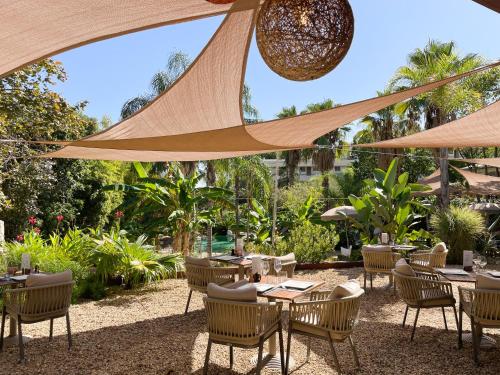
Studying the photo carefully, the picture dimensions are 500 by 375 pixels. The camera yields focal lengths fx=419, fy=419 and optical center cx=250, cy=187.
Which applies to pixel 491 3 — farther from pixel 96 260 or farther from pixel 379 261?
pixel 96 260

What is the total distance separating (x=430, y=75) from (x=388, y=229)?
4.32 meters

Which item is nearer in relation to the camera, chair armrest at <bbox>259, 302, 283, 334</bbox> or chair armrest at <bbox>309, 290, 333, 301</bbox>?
chair armrest at <bbox>259, 302, 283, 334</bbox>

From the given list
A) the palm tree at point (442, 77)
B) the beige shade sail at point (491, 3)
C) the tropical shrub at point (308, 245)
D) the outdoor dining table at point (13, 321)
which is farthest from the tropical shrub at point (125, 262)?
the palm tree at point (442, 77)

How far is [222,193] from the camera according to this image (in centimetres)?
939

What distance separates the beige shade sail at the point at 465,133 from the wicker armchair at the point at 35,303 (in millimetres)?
3777

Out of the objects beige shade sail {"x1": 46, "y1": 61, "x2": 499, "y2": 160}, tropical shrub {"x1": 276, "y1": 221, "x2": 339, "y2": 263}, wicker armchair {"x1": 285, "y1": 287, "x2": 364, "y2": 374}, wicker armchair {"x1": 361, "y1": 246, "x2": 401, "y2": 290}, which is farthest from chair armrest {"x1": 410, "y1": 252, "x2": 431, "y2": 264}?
wicker armchair {"x1": 285, "y1": 287, "x2": 364, "y2": 374}

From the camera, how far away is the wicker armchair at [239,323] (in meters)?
3.66

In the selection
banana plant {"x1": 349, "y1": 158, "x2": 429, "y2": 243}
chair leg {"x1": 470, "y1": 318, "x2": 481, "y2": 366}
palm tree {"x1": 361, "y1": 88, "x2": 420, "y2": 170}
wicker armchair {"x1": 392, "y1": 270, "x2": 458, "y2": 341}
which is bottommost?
chair leg {"x1": 470, "y1": 318, "x2": 481, "y2": 366}

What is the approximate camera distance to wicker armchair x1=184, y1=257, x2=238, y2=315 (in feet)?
18.9

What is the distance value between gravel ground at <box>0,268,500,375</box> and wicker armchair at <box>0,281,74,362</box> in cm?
36

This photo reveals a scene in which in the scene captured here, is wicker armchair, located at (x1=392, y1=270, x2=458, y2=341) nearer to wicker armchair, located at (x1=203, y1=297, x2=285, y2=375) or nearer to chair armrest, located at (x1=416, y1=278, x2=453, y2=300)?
chair armrest, located at (x1=416, y1=278, x2=453, y2=300)

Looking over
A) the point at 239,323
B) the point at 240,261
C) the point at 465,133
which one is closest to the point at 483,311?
the point at 465,133

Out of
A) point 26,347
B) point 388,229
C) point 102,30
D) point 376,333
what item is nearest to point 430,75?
point 388,229

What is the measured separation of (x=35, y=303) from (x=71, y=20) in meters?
2.93
